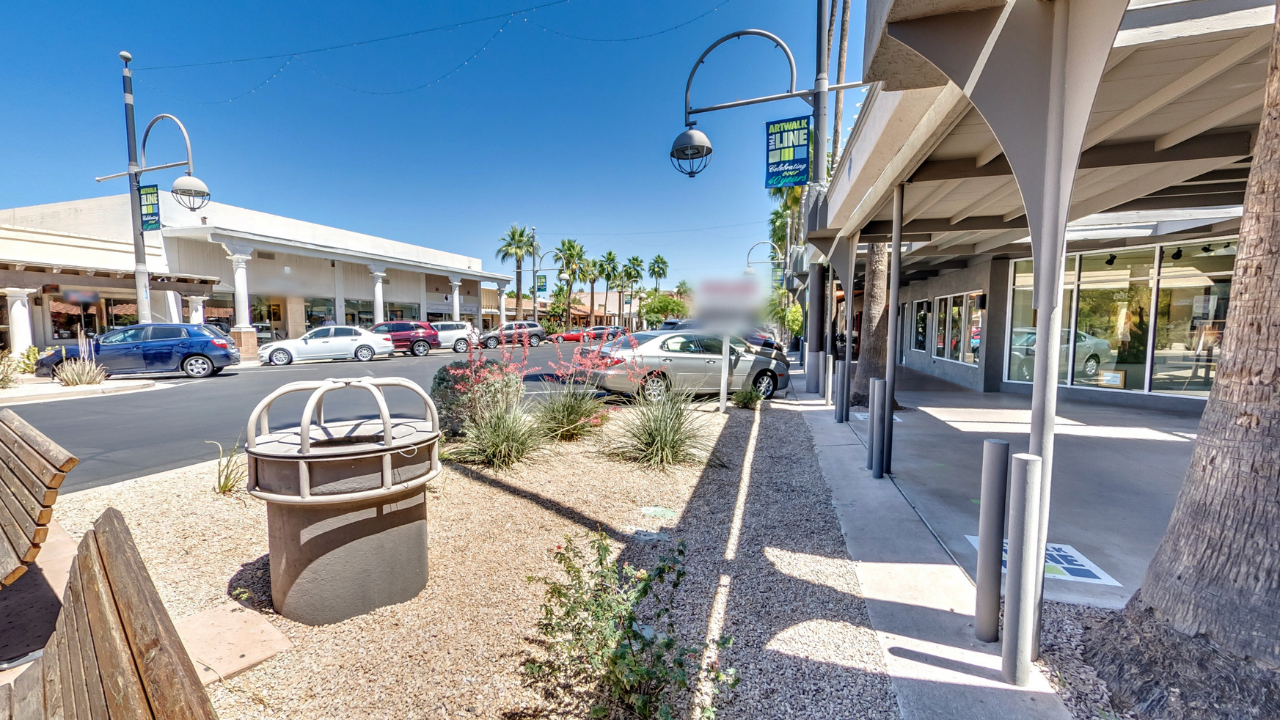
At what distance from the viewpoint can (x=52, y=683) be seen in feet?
5.09

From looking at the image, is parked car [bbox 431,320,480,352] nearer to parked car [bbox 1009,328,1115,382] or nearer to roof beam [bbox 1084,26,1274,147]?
parked car [bbox 1009,328,1115,382]

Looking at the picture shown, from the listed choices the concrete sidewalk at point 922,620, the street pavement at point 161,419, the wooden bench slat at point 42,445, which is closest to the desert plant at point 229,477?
the street pavement at point 161,419

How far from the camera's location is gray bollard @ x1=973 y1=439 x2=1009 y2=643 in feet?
8.09

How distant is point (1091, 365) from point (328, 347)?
2350 cm

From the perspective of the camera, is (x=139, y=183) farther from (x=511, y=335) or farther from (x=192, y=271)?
(x=511, y=335)

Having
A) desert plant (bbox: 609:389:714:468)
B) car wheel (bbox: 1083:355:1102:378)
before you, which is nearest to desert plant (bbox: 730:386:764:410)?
desert plant (bbox: 609:389:714:468)

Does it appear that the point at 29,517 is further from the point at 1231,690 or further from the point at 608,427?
the point at 608,427

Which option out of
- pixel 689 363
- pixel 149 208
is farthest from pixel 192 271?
pixel 689 363

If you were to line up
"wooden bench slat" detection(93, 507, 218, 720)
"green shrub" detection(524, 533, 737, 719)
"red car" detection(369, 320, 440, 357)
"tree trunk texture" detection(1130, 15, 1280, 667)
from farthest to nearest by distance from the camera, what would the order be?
"red car" detection(369, 320, 440, 357) < "green shrub" detection(524, 533, 737, 719) < "tree trunk texture" detection(1130, 15, 1280, 667) < "wooden bench slat" detection(93, 507, 218, 720)

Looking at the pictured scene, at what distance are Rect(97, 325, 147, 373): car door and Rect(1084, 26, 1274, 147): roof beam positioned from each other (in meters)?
19.1

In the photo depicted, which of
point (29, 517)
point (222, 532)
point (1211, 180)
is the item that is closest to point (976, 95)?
point (29, 517)

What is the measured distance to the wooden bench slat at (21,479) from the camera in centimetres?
211

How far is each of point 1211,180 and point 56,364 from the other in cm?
2201

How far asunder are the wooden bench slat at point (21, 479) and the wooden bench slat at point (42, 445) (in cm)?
9
